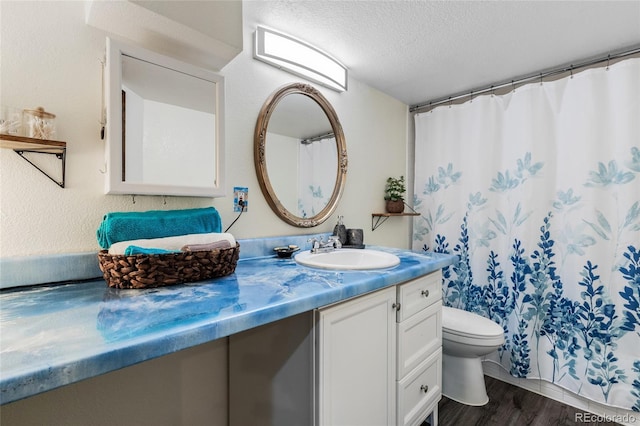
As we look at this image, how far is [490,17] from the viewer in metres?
1.43

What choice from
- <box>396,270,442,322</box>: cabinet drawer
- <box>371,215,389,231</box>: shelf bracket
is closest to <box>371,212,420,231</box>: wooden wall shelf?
<box>371,215,389,231</box>: shelf bracket

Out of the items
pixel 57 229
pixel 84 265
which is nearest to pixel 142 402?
pixel 84 265

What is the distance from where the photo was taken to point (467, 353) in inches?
→ 69.1

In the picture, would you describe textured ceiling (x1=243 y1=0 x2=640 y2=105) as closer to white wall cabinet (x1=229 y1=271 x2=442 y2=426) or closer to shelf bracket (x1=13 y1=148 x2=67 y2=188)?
shelf bracket (x1=13 y1=148 x2=67 y2=188)

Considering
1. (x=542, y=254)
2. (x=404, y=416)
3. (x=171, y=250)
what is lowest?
(x=404, y=416)

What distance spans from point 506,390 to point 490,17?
2213 mm

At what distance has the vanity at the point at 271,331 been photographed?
544 mm

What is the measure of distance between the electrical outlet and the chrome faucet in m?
0.41

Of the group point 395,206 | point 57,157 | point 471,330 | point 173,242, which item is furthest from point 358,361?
point 395,206

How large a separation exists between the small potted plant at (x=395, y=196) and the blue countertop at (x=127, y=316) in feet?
3.90

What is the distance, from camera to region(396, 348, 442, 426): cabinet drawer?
129 centimetres

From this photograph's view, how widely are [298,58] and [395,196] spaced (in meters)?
1.22

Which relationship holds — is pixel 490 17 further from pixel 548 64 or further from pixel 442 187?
pixel 442 187

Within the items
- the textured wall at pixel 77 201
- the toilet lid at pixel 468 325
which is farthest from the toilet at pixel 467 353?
the textured wall at pixel 77 201
